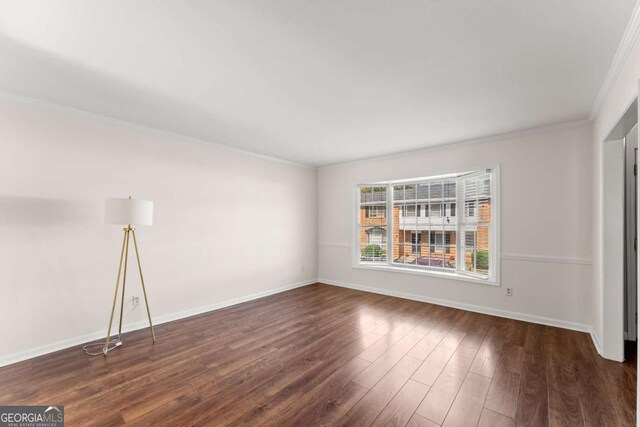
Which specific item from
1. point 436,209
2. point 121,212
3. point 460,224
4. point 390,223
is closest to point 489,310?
point 460,224

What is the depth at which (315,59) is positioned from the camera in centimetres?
218

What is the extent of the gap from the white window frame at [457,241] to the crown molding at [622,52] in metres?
1.55

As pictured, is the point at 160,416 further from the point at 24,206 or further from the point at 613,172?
the point at 613,172

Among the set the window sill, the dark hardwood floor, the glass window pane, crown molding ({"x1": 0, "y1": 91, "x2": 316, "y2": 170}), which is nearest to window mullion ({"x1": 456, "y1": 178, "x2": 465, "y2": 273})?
the window sill

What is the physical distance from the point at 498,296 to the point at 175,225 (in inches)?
184

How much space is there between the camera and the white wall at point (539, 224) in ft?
11.5

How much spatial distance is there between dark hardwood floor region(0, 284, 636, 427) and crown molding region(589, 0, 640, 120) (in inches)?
99.3

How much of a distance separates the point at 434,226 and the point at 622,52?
10.6 feet

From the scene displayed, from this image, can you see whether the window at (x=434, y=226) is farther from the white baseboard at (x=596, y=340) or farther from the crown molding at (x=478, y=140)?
the white baseboard at (x=596, y=340)

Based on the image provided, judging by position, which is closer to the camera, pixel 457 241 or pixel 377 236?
pixel 457 241

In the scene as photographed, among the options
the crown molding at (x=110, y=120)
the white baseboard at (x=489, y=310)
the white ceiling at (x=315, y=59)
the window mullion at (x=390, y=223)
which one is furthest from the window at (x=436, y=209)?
the crown molding at (x=110, y=120)

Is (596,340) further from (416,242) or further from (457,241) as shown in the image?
(416,242)

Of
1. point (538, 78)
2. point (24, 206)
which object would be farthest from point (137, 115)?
point (538, 78)

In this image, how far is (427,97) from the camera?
283 centimetres
